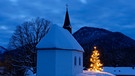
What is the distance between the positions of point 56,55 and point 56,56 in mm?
88

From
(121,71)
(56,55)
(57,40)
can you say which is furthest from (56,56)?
(121,71)

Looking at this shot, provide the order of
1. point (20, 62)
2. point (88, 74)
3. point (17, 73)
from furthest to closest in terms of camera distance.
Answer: point (17, 73) < point (20, 62) < point (88, 74)

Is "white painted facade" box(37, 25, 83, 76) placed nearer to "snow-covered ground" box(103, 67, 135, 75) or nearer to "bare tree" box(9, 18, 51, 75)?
"bare tree" box(9, 18, 51, 75)

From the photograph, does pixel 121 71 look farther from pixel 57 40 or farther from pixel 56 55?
pixel 56 55

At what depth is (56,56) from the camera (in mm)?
24688

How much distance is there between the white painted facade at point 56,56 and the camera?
24656 mm

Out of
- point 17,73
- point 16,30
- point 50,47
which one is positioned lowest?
point 17,73

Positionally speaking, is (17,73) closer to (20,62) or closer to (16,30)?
(20,62)

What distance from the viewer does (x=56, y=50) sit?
81.6 feet

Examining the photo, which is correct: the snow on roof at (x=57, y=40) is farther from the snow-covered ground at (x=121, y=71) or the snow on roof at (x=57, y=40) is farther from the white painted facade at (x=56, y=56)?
the snow-covered ground at (x=121, y=71)

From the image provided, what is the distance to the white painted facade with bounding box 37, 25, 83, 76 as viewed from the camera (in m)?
24.7

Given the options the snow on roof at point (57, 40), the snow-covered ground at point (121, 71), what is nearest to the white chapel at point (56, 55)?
the snow on roof at point (57, 40)

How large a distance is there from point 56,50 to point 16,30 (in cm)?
1412

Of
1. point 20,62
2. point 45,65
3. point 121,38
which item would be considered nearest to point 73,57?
point 45,65
